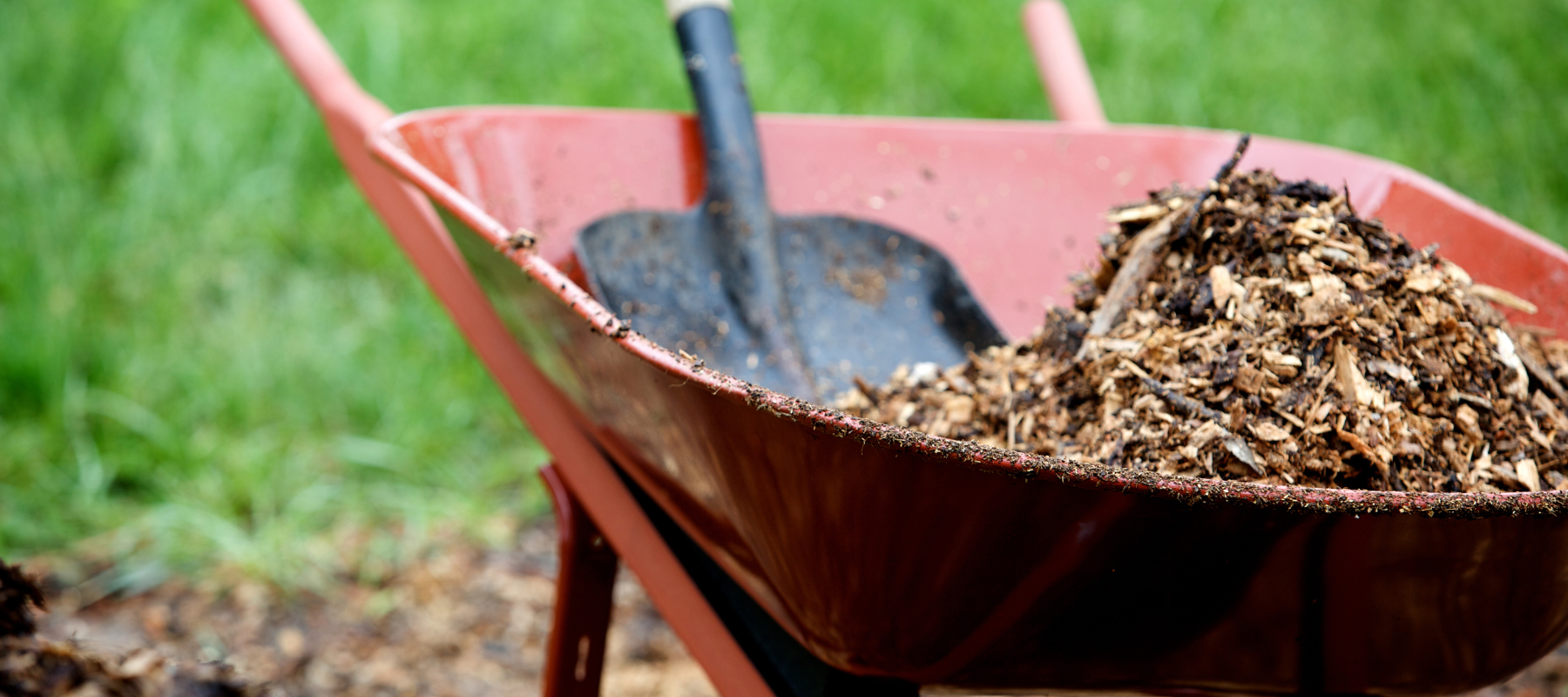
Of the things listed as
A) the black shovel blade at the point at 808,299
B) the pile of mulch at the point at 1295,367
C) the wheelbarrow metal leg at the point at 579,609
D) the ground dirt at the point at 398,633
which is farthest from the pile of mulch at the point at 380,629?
the pile of mulch at the point at 1295,367

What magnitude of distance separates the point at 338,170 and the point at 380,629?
4.00ft

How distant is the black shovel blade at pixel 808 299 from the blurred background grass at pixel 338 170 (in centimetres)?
81

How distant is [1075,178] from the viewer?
1.20 meters

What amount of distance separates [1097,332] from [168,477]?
150cm

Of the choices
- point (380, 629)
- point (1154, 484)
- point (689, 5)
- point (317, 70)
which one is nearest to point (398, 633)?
point (380, 629)

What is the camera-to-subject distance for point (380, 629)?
4.95ft

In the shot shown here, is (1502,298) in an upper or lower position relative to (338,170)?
lower

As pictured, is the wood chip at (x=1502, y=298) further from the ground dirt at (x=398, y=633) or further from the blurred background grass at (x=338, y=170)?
the blurred background grass at (x=338, y=170)

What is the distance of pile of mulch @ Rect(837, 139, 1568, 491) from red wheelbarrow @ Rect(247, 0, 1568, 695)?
0.32ft

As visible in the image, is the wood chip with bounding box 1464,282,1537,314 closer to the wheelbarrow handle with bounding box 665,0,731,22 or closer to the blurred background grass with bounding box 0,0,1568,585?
the wheelbarrow handle with bounding box 665,0,731,22

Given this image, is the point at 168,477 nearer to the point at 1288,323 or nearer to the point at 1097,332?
the point at 1097,332

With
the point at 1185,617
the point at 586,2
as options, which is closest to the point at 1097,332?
the point at 1185,617

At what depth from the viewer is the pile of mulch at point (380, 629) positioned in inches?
56.2

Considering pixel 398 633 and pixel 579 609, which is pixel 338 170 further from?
pixel 579 609
